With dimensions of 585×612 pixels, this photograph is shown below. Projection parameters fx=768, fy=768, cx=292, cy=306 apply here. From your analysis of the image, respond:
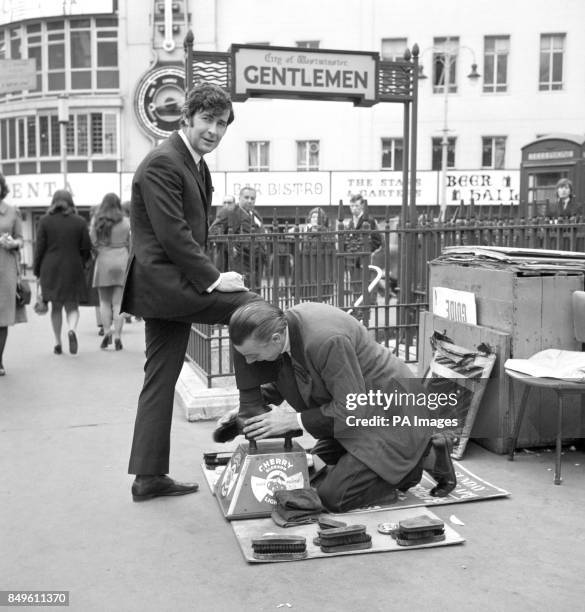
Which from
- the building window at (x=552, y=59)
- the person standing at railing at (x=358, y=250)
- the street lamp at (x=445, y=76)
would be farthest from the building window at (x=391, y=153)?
the person standing at railing at (x=358, y=250)

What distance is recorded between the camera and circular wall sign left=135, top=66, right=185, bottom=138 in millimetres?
30062

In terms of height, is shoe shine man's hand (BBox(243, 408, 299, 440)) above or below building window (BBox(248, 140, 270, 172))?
below

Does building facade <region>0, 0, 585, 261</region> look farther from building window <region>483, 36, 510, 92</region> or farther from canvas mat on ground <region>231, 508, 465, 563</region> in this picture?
canvas mat on ground <region>231, 508, 465, 563</region>

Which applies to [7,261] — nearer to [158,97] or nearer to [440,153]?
[158,97]

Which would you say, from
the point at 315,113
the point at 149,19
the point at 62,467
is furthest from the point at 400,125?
the point at 62,467

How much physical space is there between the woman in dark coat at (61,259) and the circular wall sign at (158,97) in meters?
21.9

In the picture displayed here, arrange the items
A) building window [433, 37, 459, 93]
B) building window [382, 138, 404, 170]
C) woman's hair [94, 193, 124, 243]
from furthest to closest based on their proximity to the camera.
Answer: building window [382, 138, 404, 170] < building window [433, 37, 459, 93] < woman's hair [94, 193, 124, 243]

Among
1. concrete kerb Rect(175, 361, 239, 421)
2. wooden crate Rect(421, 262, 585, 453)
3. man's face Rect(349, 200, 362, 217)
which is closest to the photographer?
wooden crate Rect(421, 262, 585, 453)

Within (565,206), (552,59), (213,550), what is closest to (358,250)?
(565,206)

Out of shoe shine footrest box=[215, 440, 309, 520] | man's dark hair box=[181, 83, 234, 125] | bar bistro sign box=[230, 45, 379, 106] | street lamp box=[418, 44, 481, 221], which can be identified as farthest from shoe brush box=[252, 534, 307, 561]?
street lamp box=[418, 44, 481, 221]

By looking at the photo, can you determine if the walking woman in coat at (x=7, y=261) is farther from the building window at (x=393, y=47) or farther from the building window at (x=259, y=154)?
the building window at (x=393, y=47)

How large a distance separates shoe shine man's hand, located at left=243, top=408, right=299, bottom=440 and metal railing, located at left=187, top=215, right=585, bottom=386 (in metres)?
2.33

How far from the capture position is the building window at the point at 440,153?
30.0m

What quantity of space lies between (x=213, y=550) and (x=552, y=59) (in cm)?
3045
